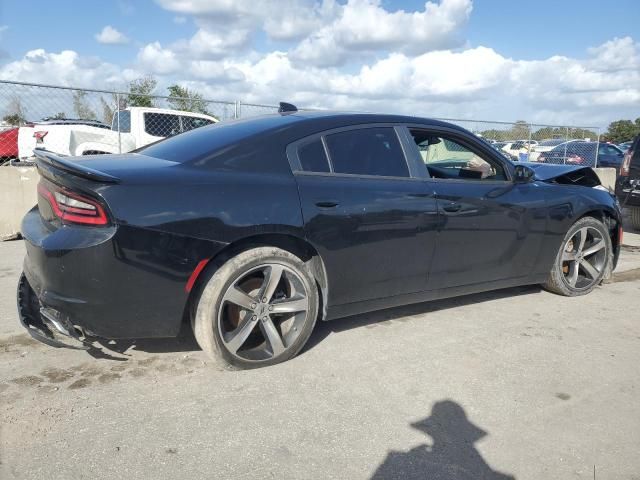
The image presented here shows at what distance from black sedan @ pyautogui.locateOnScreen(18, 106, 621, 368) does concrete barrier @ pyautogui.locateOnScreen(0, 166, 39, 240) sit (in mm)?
4113

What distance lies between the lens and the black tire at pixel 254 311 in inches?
117

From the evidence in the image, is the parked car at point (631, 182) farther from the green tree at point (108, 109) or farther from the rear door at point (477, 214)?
the green tree at point (108, 109)

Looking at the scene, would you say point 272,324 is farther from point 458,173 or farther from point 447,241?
point 458,173

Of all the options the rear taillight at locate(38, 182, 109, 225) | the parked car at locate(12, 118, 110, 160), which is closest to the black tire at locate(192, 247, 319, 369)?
the rear taillight at locate(38, 182, 109, 225)

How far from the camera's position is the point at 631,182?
842 centimetres

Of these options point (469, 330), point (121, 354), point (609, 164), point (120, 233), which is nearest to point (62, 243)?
point (120, 233)

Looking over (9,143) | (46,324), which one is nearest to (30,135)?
(9,143)

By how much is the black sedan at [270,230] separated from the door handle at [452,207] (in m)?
0.01

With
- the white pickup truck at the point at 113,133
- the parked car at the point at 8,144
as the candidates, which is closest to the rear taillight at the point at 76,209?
the white pickup truck at the point at 113,133

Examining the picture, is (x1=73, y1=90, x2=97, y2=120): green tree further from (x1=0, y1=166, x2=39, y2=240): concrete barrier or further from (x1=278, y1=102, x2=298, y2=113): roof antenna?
(x1=278, y1=102, x2=298, y2=113): roof antenna

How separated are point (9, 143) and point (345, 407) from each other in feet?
32.3

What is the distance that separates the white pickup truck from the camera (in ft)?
31.6

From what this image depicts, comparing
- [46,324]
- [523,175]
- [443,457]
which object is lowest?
[443,457]

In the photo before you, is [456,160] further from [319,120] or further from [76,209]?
→ [76,209]
